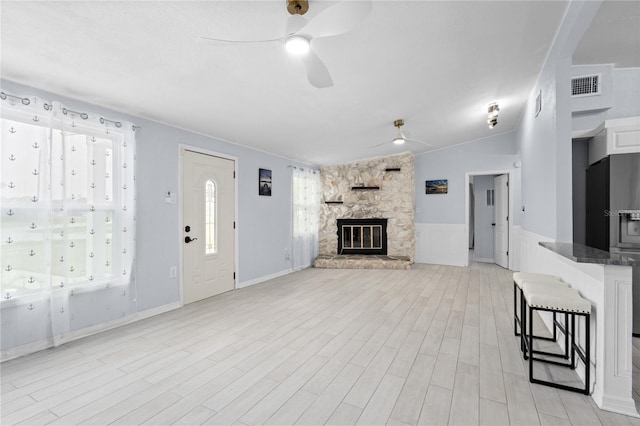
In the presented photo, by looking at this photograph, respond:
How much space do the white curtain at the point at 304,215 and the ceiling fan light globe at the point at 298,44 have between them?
441cm

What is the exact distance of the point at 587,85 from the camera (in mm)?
3613

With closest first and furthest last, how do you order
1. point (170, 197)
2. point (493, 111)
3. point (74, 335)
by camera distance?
1. point (74, 335)
2. point (170, 197)
3. point (493, 111)

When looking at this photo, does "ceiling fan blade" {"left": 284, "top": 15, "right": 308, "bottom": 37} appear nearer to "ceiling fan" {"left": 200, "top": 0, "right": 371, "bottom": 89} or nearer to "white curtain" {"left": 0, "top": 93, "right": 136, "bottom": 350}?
"ceiling fan" {"left": 200, "top": 0, "right": 371, "bottom": 89}

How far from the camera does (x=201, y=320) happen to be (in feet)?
11.2

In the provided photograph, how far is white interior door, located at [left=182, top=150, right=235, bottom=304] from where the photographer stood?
4.06 m

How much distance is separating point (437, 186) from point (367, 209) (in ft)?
5.84

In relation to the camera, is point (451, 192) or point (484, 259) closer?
point (451, 192)

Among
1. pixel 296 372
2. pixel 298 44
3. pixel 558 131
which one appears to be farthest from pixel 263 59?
pixel 558 131

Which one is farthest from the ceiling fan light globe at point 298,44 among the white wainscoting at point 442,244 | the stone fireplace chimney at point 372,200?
the white wainscoting at point 442,244

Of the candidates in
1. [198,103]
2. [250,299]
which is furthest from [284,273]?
[198,103]

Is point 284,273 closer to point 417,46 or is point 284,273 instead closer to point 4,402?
point 4,402

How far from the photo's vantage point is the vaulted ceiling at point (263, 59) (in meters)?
1.90

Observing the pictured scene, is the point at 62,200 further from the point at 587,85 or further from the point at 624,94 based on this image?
the point at 624,94

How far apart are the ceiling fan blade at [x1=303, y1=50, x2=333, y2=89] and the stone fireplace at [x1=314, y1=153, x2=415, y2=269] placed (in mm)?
4804
